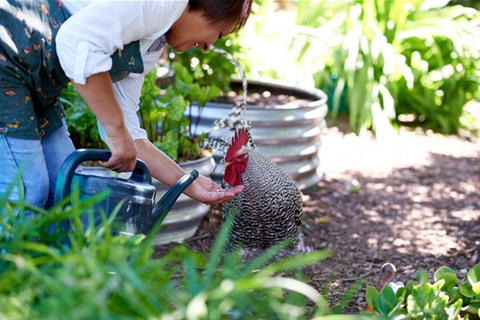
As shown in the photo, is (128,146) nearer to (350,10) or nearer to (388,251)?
(388,251)

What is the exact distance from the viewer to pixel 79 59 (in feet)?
5.78

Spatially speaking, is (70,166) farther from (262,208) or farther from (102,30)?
(262,208)

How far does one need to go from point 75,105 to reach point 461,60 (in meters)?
4.13

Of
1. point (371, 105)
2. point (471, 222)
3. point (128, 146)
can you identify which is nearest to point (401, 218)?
point (471, 222)

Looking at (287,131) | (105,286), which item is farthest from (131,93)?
(287,131)

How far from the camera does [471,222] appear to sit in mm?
4234

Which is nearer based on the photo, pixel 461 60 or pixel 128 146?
pixel 128 146

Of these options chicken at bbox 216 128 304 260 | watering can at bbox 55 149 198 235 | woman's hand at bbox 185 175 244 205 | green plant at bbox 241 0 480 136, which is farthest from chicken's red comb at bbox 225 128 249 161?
green plant at bbox 241 0 480 136

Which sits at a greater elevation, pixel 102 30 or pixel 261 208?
pixel 102 30

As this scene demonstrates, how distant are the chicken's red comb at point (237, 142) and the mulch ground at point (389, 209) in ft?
1.64

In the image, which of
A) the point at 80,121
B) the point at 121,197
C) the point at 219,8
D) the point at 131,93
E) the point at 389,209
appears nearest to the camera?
the point at 121,197

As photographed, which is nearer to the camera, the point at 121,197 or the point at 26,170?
the point at 121,197

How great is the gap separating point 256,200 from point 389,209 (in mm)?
1661

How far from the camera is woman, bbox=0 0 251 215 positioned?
1790 mm
